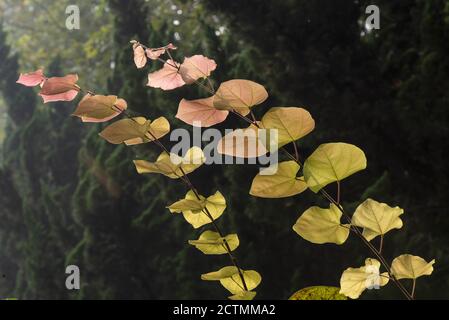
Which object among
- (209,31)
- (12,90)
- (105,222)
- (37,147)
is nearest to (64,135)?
(37,147)

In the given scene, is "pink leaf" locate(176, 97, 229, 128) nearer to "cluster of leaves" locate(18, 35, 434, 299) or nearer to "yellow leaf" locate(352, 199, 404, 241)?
"cluster of leaves" locate(18, 35, 434, 299)

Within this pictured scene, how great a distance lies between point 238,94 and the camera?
0.62 metres

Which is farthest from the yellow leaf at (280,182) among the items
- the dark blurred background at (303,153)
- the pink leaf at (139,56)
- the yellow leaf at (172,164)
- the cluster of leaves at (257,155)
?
the dark blurred background at (303,153)

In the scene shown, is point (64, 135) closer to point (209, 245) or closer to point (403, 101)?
point (403, 101)

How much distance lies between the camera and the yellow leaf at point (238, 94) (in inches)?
24.3

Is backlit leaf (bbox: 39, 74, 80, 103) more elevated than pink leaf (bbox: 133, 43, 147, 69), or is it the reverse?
pink leaf (bbox: 133, 43, 147, 69)

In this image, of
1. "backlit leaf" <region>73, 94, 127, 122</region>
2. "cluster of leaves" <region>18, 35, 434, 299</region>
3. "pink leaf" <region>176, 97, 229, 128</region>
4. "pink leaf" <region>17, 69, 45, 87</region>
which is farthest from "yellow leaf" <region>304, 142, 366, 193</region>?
"pink leaf" <region>17, 69, 45, 87</region>

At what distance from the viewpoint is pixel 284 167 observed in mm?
622

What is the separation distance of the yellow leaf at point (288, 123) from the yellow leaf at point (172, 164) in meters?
0.13

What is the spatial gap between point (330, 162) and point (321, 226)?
72mm

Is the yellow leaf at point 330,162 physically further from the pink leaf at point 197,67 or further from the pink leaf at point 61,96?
the pink leaf at point 61,96

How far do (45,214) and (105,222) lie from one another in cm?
183

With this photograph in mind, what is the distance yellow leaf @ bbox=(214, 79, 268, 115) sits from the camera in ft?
2.03

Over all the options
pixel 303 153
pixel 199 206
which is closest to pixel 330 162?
pixel 199 206
